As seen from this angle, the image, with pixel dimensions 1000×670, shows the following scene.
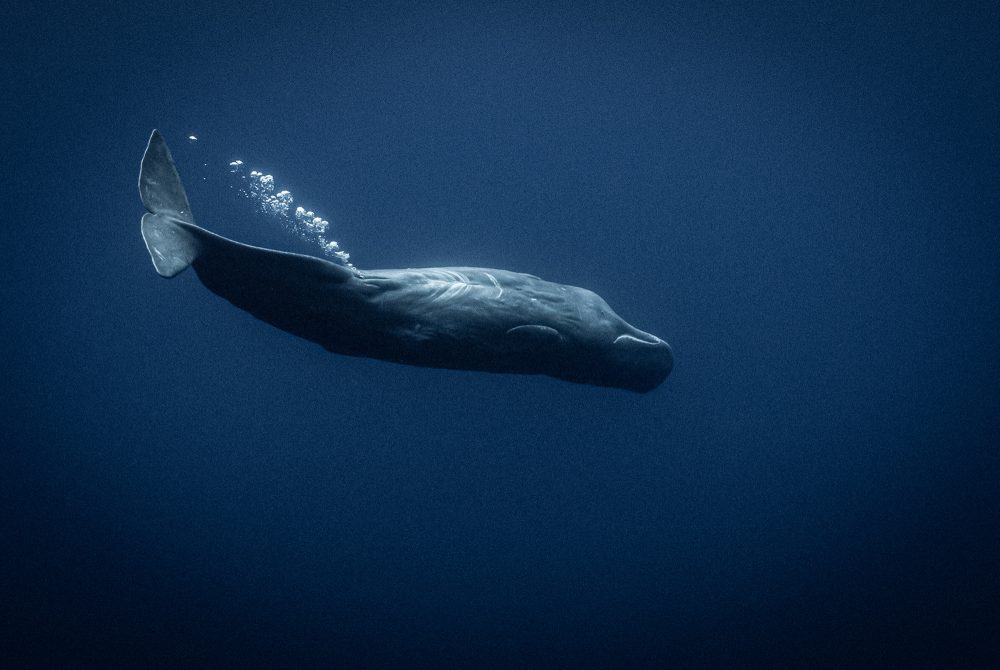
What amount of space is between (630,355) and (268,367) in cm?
3247

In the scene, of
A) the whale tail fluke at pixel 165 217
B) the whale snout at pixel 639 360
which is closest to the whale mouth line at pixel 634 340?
the whale snout at pixel 639 360

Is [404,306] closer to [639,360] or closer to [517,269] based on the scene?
[639,360]

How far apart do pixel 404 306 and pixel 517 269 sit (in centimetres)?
1823

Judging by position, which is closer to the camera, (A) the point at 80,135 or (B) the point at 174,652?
(A) the point at 80,135

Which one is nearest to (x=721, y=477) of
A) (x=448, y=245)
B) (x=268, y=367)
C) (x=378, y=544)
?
(x=378, y=544)

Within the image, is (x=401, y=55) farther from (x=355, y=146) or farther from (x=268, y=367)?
(x=268, y=367)

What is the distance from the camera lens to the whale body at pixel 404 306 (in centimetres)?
401

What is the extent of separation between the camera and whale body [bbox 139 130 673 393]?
4.01 meters

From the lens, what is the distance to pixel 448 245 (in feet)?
73.9

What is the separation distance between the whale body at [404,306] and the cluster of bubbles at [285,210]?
562 inches

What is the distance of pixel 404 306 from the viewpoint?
177 inches

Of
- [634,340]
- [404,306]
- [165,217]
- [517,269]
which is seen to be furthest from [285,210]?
[634,340]

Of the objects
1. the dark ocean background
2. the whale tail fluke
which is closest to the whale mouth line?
the whale tail fluke

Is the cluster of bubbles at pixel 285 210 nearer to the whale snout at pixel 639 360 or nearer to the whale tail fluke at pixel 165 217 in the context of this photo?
the whale tail fluke at pixel 165 217
